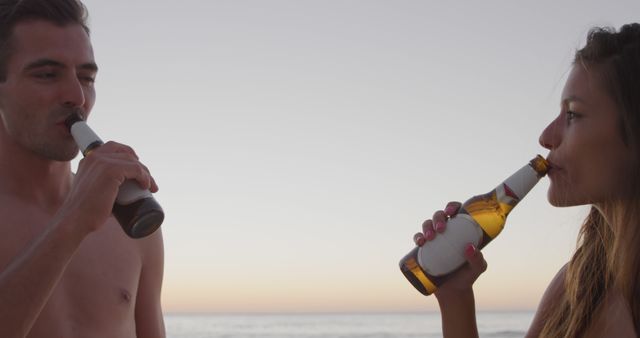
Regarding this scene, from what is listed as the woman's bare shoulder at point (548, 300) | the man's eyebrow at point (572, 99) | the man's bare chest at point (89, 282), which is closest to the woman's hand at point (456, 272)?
the woman's bare shoulder at point (548, 300)

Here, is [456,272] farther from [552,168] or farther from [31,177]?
[31,177]

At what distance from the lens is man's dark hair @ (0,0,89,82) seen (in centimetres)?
268

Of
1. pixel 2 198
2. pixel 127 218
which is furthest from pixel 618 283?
pixel 2 198

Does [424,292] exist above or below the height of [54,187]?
below

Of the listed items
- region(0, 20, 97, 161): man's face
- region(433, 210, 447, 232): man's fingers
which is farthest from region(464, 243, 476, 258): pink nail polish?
region(0, 20, 97, 161): man's face

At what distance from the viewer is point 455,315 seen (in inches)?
106

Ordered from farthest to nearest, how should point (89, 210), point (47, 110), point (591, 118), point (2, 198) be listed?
point (2, 198)
point (47, 110)
point (591, 118)
point (89, 210)

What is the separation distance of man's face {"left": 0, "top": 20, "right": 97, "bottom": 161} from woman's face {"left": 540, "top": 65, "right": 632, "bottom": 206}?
1.59 metres

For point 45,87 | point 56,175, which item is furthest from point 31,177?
point 45,87

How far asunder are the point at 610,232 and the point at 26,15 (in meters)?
2.18

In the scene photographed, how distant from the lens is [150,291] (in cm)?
298

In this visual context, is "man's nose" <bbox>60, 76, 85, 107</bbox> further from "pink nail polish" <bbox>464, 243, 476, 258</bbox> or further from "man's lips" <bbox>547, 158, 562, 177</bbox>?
"man's lips" <bbox>547, 158, 562, 177</bbox>

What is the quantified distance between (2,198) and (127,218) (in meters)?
0.84

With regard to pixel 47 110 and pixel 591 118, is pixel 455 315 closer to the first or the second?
pixel 591 118
